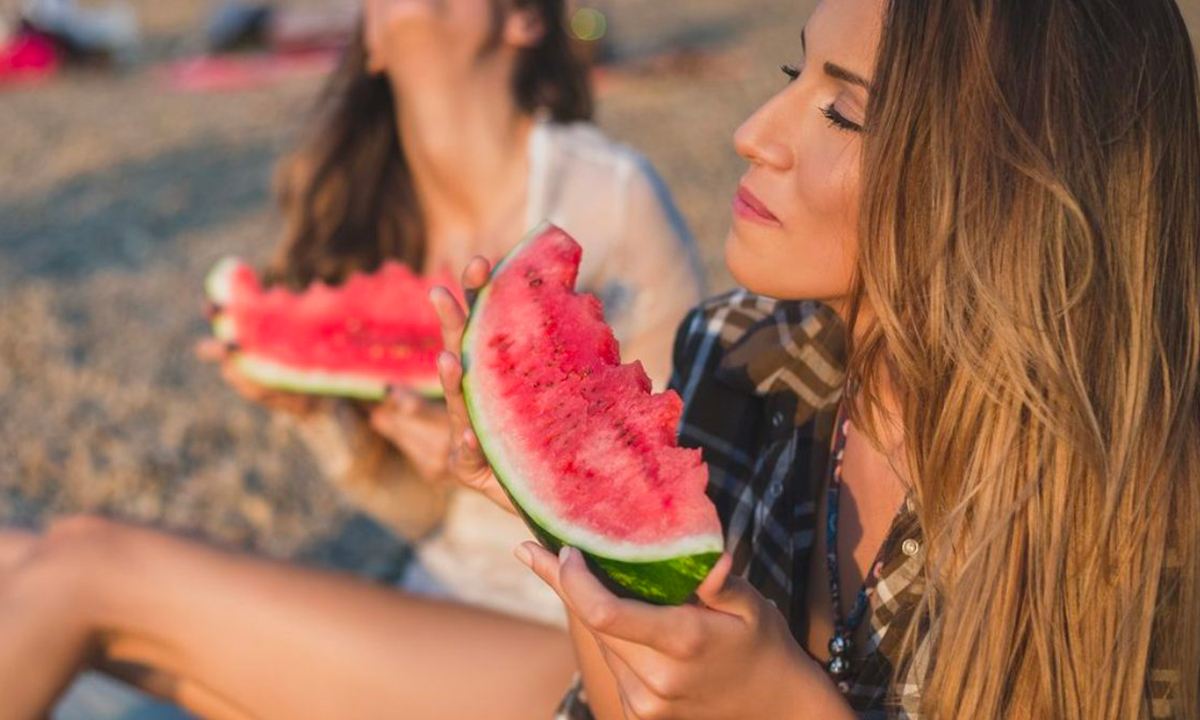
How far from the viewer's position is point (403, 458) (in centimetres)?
346

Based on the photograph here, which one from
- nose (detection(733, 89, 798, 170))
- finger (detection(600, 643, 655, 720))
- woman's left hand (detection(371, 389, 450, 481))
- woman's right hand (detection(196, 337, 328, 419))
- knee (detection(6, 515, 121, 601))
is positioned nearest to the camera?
finger (detection(600, 643, 655, 720))

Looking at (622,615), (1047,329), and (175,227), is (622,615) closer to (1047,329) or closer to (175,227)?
(1047,329)

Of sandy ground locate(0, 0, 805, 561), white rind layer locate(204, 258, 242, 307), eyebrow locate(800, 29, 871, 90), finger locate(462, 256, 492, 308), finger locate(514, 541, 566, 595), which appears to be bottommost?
sandy ground locate(0, 0, 805, 561)

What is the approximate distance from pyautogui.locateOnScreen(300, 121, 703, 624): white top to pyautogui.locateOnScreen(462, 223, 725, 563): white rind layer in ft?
4.17

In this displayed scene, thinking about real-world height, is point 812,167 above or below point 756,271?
above

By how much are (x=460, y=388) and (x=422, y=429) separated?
107 centimetres

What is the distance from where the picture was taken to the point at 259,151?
9.13 metres

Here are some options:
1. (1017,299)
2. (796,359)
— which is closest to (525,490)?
(796,359)

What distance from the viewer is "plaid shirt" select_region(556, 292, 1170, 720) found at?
1.93 m

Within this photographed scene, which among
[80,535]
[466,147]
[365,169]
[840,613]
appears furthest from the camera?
[365,169]

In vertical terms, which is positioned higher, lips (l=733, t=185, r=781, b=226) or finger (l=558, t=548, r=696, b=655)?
lips (l=733, t=185, r=781, b=226)

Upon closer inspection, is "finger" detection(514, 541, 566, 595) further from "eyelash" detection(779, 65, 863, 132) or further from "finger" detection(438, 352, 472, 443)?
"eyelash" detection(779, 65, 863, 132)

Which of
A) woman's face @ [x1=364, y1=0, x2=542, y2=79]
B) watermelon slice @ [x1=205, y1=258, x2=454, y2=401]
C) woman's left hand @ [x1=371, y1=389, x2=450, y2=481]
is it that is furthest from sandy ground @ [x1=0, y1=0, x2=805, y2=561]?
woman's face @ [x1=364, y1=0, x2=542, y2=79]

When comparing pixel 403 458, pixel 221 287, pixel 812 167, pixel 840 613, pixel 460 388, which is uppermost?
pixel 812 167
